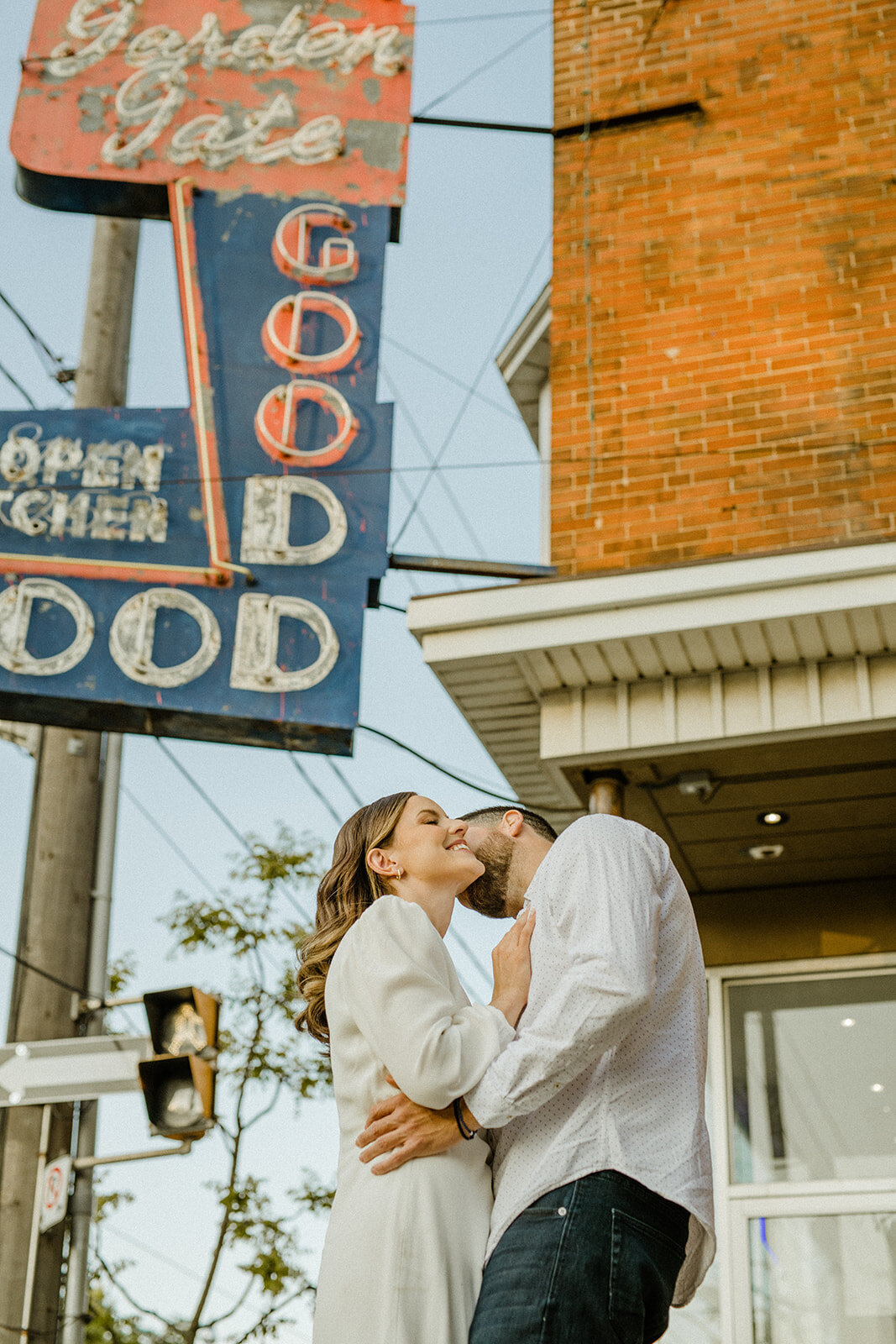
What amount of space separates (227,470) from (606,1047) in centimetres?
689

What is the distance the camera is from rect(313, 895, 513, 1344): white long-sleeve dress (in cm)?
254

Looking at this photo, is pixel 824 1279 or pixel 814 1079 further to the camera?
pixel 814 1079

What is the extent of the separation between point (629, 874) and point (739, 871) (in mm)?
5247

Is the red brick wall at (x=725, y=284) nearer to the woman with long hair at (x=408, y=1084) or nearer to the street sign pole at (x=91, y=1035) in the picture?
the street sign pole at (x=91, y=1035)

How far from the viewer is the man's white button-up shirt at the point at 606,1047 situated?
8.28 ft

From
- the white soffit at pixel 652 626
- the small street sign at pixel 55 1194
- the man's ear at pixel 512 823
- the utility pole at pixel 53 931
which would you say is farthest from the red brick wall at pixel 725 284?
the small street sign at pixel 55 1194

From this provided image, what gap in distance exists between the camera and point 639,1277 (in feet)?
7.98

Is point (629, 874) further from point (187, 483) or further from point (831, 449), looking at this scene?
point (187, 483)

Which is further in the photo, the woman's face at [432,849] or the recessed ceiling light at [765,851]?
the recessed ceiling light at [765,851]

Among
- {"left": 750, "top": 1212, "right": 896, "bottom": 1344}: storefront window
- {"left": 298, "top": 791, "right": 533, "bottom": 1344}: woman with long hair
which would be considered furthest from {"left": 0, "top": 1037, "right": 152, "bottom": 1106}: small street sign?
{"left": 298, "top": 791, "right": 533, "bottom": 1344}: woman with long hair

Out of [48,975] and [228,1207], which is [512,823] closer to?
[48,975]

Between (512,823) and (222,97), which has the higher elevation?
(222,97)

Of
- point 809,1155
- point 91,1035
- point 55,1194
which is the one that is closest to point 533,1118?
point 809,1155

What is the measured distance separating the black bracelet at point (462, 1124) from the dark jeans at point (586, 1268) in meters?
0.19
